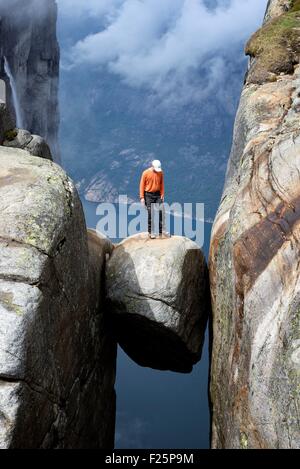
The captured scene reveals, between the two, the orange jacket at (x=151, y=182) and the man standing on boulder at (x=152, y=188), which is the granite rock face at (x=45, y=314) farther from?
the orange jacket at (x=151, y=182)

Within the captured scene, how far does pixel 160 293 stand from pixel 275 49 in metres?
18.7

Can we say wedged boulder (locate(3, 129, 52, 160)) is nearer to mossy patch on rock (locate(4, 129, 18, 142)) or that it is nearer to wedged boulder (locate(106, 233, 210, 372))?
mossy patch on rock (locate(4, 129, 18, 142))

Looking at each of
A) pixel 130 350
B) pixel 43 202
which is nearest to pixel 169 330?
pixel 130 350

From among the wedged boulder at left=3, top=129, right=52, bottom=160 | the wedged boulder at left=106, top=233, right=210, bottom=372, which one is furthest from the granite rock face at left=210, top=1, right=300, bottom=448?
the wedged boulder at left=3, top=129, right=52, bottom=160

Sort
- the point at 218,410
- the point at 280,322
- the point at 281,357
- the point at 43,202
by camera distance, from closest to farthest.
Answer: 1. the point at 281,357
2. the point at 280,322
3. the point at 43,202
4. the point at 218,410

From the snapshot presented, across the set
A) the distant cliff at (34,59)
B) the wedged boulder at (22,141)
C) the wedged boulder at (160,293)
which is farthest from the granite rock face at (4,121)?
the distant cliff at (34,59)

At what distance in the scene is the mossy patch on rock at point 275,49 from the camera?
1120 inches

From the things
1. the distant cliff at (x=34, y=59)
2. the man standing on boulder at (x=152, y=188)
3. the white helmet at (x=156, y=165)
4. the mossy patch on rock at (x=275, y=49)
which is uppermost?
the distant cliff at (x=34, y=59)

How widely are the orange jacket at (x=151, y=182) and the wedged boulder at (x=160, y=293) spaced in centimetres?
241

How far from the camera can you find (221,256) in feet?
61.3

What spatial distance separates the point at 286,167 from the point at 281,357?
6.06 m

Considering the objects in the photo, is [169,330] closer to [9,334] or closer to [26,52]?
[9,334]

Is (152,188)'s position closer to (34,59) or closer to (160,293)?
(160,293)

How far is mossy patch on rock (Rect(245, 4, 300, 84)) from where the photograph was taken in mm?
28456
